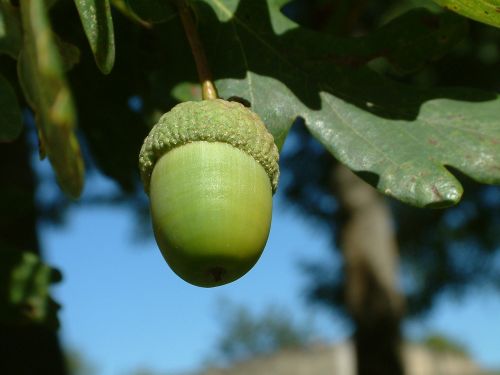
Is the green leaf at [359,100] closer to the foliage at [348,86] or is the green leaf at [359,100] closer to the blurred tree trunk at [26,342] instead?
the foliage at [348,86]

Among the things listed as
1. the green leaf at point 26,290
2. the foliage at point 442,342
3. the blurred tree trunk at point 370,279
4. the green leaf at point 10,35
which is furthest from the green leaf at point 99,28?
the foliage at point 442,342

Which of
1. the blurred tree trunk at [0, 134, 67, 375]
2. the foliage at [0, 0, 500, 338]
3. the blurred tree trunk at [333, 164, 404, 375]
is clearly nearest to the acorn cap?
the foliage at [0, 0, 500, 338]

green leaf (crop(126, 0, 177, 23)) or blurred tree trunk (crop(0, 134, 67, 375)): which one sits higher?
green leaf (crop(126, 0, 177, 23))

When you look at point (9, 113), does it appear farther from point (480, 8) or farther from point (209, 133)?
point (480, 8)

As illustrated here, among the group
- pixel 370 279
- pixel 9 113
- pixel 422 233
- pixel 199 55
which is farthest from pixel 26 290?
pixel 422 233

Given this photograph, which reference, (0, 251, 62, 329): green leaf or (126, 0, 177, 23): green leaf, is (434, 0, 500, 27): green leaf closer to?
(126, 0, 177, 23): green leaf

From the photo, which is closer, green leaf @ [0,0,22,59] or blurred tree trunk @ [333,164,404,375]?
green leaf @ [0,0,22,59]
